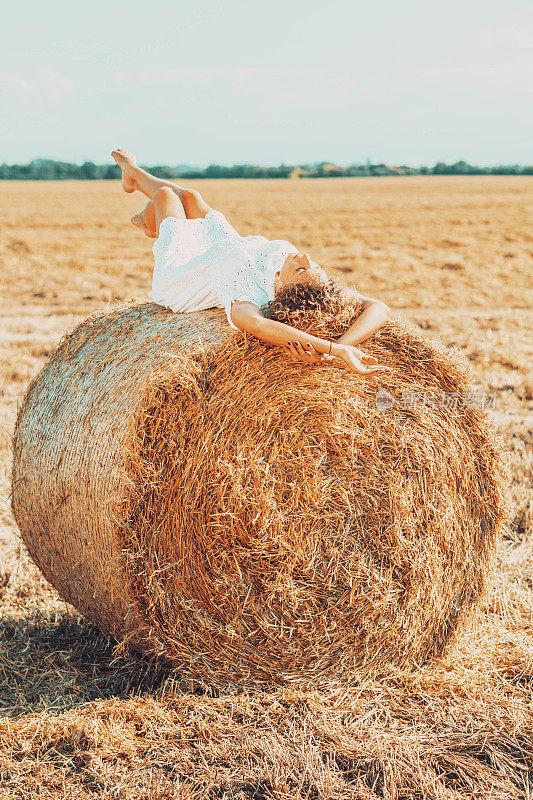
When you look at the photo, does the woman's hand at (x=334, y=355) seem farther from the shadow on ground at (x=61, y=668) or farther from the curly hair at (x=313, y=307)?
the shadow on ground at (x=61, y=668)

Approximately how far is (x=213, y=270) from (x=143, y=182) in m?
1.58

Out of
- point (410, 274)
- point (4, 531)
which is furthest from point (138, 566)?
point (410, 274)

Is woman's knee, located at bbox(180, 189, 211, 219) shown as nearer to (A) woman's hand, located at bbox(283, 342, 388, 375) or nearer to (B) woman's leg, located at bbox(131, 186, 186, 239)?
(B) woman's leg, located at bbox(131, 186, 186, 239)

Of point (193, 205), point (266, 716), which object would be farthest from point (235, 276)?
point (266, 716)

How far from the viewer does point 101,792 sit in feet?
10.7

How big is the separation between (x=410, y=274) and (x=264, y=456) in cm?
1419

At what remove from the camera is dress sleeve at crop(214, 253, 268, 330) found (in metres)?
4.21

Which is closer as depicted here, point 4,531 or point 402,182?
point 4,531

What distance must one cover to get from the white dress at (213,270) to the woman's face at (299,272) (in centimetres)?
19

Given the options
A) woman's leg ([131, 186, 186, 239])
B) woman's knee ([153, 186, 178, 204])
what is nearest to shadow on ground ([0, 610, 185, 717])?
woman's leg ([131, 186, 186, 239])

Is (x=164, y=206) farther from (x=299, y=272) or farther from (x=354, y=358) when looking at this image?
(x=354, y=358)

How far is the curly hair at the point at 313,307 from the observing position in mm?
4031

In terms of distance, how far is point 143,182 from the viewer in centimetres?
566

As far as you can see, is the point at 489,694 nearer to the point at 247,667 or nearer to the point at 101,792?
the point at 247,667
